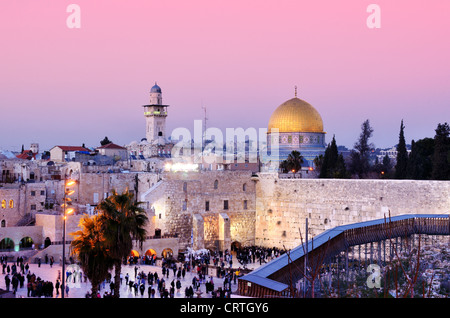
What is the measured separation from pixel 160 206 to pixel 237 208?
17.4 ft

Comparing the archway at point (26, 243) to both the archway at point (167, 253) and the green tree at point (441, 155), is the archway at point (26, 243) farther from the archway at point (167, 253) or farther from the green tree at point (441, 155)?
the green tree at point (441, 155)

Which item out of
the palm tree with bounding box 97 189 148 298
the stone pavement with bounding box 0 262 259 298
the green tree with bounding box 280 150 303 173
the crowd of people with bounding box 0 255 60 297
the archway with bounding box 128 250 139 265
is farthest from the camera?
the green tree with bounding box 280 150 303 173

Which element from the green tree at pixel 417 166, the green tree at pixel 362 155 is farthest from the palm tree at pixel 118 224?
the green tree at pixel 362 155

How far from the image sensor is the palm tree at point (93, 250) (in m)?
15.5

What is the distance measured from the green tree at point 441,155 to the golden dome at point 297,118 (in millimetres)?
17855

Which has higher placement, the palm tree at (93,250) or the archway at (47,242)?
the palm tree at (93,250)

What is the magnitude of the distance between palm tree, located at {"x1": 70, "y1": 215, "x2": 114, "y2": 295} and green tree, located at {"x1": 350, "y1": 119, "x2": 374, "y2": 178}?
2893cm

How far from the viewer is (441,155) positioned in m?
30.5

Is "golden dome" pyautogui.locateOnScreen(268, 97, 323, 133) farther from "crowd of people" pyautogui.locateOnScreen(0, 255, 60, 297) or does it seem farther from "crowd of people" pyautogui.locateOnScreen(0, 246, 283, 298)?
"crowd of people" pyautogui.locateOnScreen(0, 255, 60, 297)

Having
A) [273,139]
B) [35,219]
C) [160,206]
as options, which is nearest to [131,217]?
[160,206]

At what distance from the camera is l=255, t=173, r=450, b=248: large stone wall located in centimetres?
2627

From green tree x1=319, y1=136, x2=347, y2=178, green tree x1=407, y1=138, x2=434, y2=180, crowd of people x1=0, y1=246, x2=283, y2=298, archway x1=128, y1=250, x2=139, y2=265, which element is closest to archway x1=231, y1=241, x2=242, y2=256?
crowd of people x1=0, y1=246, x2=283, y2=298
